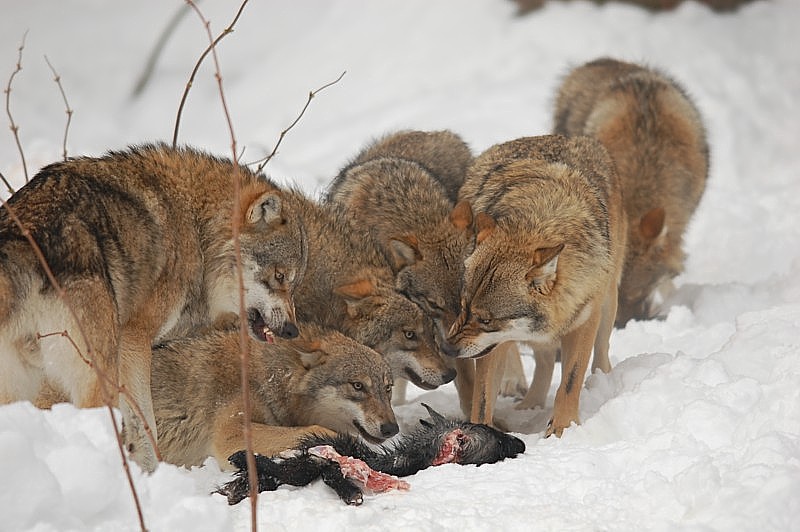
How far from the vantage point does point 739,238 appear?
10.7m

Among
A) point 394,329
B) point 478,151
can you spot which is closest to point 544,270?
point 394,329

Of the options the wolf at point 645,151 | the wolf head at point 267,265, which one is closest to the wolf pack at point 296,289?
the wolf head at point 267,265

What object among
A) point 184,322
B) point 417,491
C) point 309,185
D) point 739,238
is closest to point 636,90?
point 739,238

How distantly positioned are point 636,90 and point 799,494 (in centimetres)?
712

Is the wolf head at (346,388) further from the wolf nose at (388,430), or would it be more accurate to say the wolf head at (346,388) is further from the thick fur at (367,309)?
the thick fur at (367,309)

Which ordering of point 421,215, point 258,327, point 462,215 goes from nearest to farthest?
point 258,327 → point 462,215 → point 421,215

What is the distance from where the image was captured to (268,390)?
600cm

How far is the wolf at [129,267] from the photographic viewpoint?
14.9 ft

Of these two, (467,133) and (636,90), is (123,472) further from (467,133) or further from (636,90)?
(467,133)

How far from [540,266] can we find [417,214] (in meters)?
1.54

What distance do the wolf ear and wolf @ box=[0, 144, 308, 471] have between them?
1360 millimetres

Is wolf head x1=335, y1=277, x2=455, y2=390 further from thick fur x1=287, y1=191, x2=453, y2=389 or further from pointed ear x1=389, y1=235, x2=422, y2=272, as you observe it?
pointed ear x1=389, y1=235, x2=422, y2=272

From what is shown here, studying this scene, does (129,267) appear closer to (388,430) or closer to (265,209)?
(265,209)

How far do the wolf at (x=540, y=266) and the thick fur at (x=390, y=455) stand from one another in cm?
64
